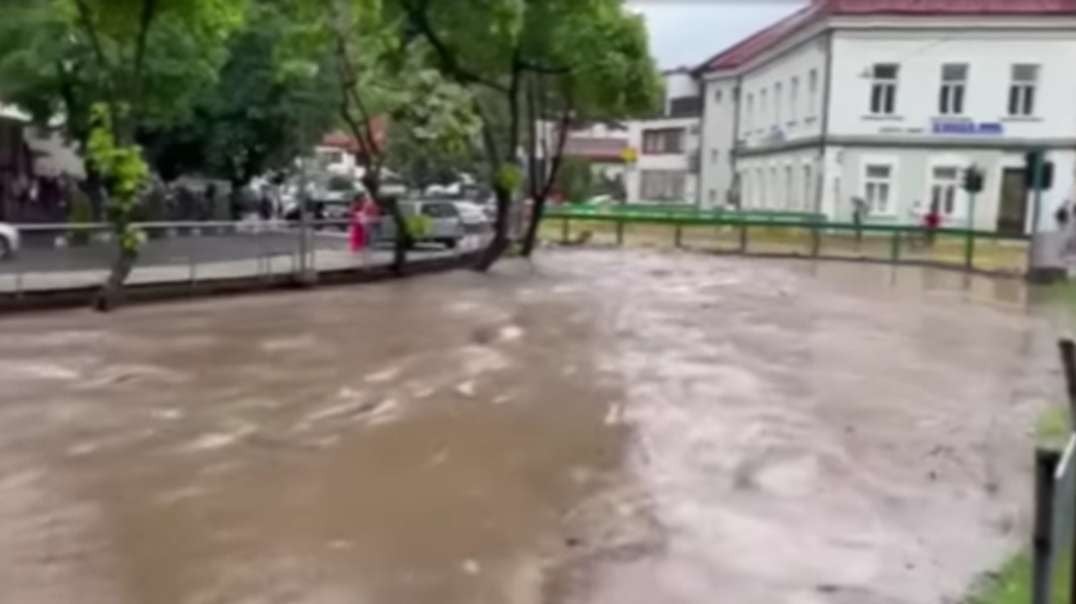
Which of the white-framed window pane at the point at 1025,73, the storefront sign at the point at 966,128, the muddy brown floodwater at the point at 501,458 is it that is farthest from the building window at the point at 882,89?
the muddy brown floodwater at the point at 501,458

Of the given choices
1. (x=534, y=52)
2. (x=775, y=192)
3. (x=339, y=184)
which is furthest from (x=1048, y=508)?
(x=339, y=184)

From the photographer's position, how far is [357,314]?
19.2 metres

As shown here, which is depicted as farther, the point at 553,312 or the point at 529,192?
the point at 529,192

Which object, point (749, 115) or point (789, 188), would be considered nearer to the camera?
point (789, 188)

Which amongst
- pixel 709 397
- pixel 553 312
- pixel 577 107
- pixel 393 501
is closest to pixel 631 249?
pixel 577 107

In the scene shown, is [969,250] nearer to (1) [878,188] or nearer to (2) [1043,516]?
(1) [878,188]

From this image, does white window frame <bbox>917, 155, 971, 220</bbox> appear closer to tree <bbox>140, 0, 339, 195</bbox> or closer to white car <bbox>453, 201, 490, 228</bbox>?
white car <bbox>453, 201, 490, 228</bbox>

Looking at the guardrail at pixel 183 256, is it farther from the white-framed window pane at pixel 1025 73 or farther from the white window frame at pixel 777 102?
the white window frame at pixel 777 102

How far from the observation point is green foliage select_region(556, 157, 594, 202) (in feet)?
212

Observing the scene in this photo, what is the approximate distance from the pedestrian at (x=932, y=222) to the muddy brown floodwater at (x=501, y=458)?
1746 cm

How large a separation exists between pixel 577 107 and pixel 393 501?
71.8 feet

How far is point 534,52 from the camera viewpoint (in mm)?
27531

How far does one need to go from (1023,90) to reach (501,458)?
3674cm

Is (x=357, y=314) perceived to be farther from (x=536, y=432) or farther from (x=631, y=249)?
(x=631, y=249)
